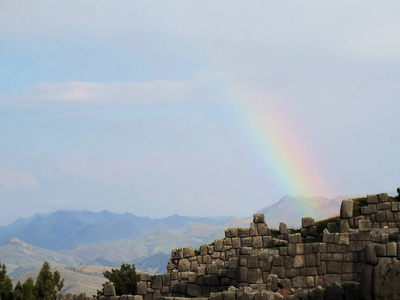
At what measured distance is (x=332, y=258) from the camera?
29078mm

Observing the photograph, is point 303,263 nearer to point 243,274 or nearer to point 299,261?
point 299,261

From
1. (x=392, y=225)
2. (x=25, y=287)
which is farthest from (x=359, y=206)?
(x=25, y=287)

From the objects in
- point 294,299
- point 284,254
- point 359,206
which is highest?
point 359,206

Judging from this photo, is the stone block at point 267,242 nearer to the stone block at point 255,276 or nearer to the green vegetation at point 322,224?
the green vegetation at point 322,224

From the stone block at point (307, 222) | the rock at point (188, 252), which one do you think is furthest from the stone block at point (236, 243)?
the stone block at point (307, 222)

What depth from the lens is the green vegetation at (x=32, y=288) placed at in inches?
2152

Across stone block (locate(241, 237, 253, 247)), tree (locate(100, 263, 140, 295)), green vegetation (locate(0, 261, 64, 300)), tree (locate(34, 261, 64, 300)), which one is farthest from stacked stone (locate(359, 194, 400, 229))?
tree (locate(34, 261, 64, 300))

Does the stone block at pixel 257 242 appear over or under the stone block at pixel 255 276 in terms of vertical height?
over

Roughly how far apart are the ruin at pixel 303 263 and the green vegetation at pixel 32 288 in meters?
22.4

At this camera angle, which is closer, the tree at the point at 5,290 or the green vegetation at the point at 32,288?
the green vegetation at the point at 32,288

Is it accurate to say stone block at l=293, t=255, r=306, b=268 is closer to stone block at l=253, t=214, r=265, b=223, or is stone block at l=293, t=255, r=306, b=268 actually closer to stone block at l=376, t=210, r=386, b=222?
stone block at l=376, t=210, r=386, b=222

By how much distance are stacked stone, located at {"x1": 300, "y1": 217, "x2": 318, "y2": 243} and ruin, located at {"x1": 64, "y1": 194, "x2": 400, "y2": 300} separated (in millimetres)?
48

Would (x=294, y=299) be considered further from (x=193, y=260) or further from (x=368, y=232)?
(x=193, y=260)

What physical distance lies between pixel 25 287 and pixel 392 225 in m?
31.2
